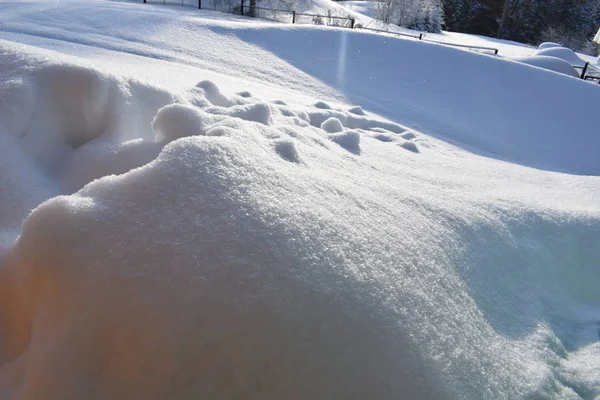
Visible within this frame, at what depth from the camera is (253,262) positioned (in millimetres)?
955

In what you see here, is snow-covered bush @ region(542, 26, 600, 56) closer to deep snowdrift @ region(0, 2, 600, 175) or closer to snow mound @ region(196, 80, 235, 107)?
deep snowdrift @ region(0, 2, 600, 175)

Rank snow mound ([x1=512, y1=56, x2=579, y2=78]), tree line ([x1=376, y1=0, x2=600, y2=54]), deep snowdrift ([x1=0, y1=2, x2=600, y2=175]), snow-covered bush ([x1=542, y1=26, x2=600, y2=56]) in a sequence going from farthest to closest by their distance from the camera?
tree line ([x1=376, y1=0, x2=600, y2=54])
snow-covered bush ([x1=542, y1=26, x2=600, y2=56])
snow mound ([x1=512, y1=56, x2=579, y2=78])
deep snowdrift ([x1=0, y1=2, x2=600, y2=175])

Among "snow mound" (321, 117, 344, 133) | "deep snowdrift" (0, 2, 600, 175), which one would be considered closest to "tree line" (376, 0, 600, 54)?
"deep snowdrift" (0, 2, 600, 175)

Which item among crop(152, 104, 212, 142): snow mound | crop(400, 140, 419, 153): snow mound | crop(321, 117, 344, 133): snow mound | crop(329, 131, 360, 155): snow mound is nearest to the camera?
crop(152, 104, 212, 142): snow mound

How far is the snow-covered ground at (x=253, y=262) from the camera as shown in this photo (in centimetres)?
85

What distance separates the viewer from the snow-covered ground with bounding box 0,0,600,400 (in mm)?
851

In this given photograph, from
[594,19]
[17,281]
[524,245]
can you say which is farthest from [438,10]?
[17,281]

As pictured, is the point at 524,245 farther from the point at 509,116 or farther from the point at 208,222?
the point at 509,116

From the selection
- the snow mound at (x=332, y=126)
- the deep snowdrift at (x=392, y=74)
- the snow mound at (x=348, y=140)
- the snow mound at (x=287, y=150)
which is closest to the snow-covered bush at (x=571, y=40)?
the deep snowdrift at (x=392, y=74)

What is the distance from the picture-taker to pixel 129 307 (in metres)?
0.86

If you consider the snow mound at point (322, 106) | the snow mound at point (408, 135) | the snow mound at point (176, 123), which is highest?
the snow mound at point (176, 123)

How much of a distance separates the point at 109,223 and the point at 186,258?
19cm

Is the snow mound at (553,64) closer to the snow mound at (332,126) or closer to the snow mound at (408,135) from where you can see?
the snow mound at (408,135)

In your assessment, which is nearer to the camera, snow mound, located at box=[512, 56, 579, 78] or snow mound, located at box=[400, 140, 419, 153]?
snow mound, located at box=[400, 140, 419, 153]
